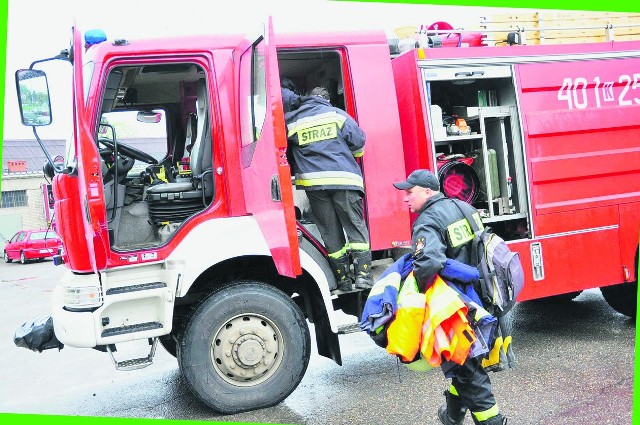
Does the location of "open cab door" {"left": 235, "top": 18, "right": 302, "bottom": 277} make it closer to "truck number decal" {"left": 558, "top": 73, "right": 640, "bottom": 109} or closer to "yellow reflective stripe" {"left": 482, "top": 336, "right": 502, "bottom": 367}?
"yellow reflective stripe" {"left": 482, "top": 336, "right": 502, "bottom": 367}

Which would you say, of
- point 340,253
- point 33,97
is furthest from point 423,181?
point 33,97

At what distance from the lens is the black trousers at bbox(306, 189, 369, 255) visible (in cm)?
478

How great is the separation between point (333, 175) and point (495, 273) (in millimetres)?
1510

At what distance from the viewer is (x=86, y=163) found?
427 cm

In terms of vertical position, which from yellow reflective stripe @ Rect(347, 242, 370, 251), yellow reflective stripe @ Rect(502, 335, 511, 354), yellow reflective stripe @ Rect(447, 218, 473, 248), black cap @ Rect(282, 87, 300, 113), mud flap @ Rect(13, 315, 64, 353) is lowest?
yellow reflective stripe @ Rect(502, 335, 511, 354)

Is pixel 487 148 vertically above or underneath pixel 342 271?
above

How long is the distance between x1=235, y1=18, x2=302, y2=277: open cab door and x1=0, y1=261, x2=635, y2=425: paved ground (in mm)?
1166

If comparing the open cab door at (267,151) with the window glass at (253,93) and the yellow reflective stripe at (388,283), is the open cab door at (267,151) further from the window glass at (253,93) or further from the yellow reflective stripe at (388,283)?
the yellow reflective stripe at (388,283)

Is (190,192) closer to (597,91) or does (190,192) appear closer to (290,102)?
(290,102)

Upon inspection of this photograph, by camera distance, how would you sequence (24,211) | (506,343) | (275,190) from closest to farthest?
(506,343)
(275,190)
(24,211)

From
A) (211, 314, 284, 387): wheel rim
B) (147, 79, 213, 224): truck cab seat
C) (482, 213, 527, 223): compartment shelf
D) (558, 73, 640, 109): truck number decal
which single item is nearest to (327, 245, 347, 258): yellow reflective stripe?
(211, 314, 284, 387): wheel rim

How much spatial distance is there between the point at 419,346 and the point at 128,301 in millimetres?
2141

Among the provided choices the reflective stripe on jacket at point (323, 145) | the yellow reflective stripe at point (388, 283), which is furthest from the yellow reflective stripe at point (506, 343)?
the reflective stripe on jacket at point (323, 145)

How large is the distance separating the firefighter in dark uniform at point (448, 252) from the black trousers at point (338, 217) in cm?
100
